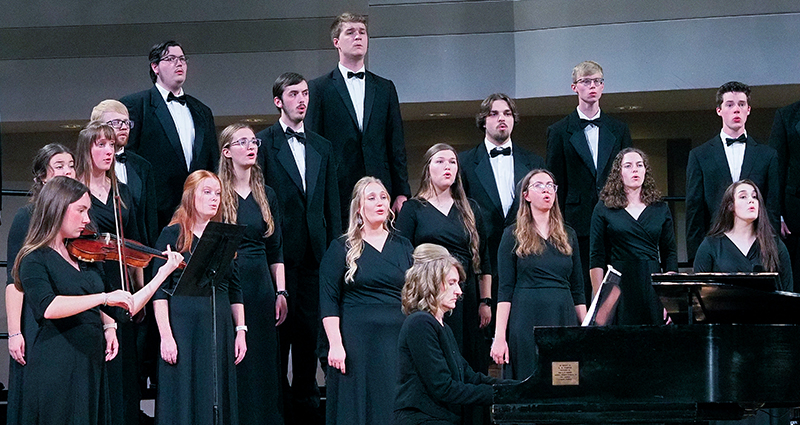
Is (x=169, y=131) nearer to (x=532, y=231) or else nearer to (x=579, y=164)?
(x=532, y=231)

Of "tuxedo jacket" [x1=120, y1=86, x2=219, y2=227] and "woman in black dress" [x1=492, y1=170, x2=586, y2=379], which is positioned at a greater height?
"tuxedo jacket" [x1=120, y1=86, x2=219, y2=227]

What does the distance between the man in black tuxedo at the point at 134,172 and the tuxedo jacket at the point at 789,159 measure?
315cm

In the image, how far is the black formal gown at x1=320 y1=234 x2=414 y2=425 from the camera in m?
4.59

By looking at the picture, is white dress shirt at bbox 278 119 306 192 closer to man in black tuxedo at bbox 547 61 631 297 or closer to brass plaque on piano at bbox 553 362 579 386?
man in black tuxedo at bbox 547 61 631 297

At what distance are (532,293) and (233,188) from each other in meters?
1.37

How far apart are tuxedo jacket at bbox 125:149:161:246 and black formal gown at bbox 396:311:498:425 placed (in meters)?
1.51

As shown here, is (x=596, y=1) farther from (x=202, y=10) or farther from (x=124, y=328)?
(x=124, y=328)

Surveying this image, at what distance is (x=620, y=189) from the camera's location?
17.5 ft

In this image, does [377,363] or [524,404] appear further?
[377,363]

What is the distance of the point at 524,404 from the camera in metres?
3.52

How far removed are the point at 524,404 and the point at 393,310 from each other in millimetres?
1231

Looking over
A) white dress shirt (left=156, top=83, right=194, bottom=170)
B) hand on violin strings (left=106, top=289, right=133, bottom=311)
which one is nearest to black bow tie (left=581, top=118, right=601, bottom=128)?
white dress shirt (left=156, top=83, right=194, bottom=170)

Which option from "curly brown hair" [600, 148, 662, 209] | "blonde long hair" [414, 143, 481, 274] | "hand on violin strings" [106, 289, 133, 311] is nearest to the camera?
"hand on violin strings" [106, 289, 133, 311]

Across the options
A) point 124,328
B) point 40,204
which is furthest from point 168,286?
point 40,204
